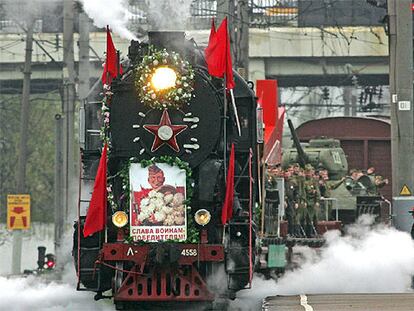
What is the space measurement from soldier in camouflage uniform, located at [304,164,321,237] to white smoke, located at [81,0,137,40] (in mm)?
8560

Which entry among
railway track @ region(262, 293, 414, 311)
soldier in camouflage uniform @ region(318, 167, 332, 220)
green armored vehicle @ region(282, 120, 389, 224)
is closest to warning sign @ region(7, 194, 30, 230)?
green armored vehicle @ region(282, 120, 389, 224)

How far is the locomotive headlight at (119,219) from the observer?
50.0ft

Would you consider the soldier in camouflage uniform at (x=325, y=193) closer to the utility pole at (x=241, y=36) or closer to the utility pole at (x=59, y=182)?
the utility pole at (x=241, y=36)

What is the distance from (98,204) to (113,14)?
12.8 ft

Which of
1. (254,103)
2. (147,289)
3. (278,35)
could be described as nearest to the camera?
(147,289)

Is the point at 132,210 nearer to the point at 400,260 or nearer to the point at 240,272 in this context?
the point at 240,272

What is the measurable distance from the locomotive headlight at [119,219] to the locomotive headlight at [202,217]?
89cm

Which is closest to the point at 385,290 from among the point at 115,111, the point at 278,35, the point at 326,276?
the point at 326,276

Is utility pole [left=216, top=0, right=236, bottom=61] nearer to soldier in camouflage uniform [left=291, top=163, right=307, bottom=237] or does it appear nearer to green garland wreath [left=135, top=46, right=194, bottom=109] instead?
soldier in camouflage uniform [left=291, top=163, right=307, bottom=237]

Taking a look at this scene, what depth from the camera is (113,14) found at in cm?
1806

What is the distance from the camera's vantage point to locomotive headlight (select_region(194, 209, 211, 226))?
50.4 ft

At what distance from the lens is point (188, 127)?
15531mm

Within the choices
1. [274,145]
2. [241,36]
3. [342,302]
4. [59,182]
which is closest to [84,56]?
[241,36]

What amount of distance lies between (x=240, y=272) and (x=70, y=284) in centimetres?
418
